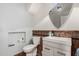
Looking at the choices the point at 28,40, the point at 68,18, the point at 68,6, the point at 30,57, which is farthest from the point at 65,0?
the point at 30,57

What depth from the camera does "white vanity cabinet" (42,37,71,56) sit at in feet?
4.39

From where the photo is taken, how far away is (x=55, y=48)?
1.35 meters

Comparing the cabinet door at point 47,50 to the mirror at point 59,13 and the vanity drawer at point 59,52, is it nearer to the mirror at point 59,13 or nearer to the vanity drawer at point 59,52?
the vanity drawer at point 59,52

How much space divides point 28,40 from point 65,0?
21.4 inches

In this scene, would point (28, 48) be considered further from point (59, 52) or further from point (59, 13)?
point (59, 13)

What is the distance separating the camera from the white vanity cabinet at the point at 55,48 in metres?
1.34

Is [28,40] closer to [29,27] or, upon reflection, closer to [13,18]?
[29,27]

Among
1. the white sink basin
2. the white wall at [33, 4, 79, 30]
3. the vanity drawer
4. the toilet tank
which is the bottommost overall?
the vanity drawer

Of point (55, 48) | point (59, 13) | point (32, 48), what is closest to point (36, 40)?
point (32, 48)

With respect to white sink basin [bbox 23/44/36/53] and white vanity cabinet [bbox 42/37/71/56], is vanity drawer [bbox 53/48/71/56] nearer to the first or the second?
white vanity cabinet [bbox 42/37/71/56]

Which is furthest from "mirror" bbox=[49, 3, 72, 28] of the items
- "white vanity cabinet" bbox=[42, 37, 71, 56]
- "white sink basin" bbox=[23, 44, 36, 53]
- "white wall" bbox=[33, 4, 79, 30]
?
"white sink basin" bbox=[23, 44, 36, 53]

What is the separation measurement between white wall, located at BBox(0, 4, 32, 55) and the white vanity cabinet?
188 mm

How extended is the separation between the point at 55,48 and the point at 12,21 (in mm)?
498

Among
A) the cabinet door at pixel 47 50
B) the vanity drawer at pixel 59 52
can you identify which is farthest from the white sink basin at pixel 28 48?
the vanity drawer at pixel 59 52
